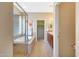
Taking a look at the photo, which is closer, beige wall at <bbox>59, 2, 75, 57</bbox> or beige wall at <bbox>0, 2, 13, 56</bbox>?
beige wall at <bbox>0, 2, 13, 56</bbox>

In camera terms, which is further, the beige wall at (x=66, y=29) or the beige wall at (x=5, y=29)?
the beige wall at (x=66, y=29)

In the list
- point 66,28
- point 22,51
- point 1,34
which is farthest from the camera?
point 22,51

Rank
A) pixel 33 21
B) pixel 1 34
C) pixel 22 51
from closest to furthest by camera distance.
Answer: pixel 1 34 → pixel 22 51 → pixel 33 21

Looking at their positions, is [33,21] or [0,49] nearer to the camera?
[0,49]

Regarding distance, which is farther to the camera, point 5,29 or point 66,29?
point 66,29

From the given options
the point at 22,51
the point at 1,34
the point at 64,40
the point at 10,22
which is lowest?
the point at 22,51

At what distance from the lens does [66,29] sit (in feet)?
13.8

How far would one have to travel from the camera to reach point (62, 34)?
13.8 feet

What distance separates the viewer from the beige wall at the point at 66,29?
4180 millimetres

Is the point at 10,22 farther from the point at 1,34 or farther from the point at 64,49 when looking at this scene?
the point at 64,49

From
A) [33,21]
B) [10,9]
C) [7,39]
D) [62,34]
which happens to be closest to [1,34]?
[7,39]

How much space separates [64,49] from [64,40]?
0.25 m

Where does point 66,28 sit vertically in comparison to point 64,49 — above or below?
above

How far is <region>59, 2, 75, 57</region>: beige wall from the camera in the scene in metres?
4.18
